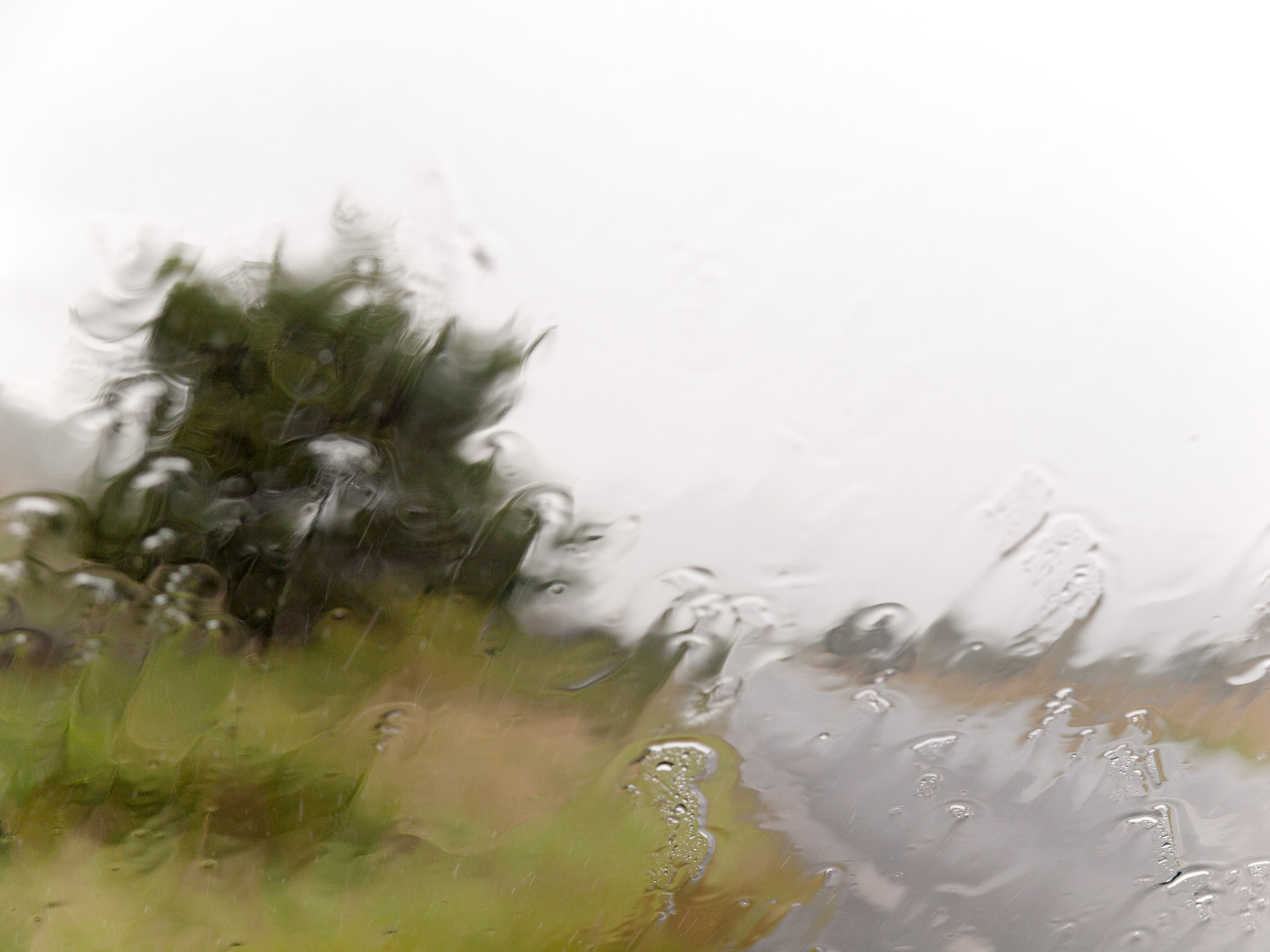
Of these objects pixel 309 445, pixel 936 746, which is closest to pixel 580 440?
pixel 309 445

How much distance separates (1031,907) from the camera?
419 millimetres

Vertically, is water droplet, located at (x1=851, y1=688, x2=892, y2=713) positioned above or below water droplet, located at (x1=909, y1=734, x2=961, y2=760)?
above

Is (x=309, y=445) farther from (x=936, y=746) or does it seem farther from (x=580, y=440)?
(x=936, y=746)

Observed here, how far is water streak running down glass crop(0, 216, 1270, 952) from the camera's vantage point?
32 cm

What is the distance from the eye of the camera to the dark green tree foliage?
1.03ft

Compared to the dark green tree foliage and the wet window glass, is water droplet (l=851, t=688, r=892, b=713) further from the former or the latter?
the dark green tree foliage

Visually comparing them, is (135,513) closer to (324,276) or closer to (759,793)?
(324,276)

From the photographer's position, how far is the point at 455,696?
1.14ft

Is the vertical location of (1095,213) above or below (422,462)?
above

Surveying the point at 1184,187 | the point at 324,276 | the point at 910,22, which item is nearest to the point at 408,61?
the point at 324,276

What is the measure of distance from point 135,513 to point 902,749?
327mm

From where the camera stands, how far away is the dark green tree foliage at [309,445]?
0.31 m

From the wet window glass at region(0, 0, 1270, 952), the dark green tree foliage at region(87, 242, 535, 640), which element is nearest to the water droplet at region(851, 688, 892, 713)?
the wet window glass at region(0, 0, 1270, 952)

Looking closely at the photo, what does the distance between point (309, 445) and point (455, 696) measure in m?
0.12
